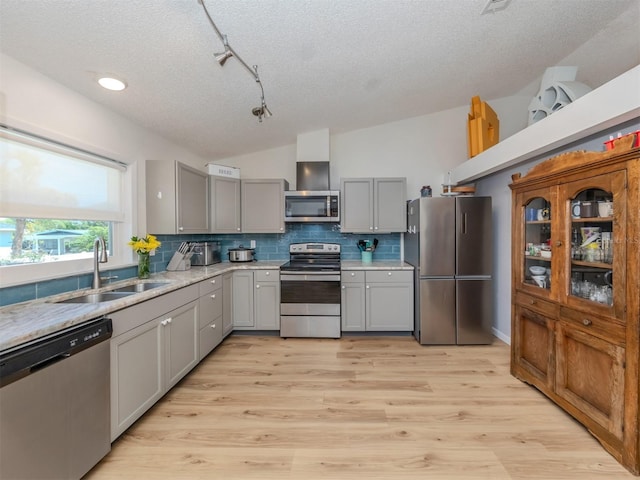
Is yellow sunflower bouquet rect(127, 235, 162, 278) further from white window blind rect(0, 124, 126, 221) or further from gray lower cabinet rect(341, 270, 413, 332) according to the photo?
gray lower cabinet rect(341, 270, 413, 332)

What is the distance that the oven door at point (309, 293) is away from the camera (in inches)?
126

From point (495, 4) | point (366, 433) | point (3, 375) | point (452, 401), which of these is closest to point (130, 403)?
point (3, 375)

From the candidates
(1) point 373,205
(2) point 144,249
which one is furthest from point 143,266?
(1) point 373,205

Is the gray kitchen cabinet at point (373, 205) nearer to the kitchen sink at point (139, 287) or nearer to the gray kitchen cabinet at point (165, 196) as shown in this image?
the gray kitchen cabinet at point (165, 196)

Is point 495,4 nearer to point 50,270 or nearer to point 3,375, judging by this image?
point 3,375

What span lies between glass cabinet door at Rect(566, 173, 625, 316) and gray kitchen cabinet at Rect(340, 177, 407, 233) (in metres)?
1.77

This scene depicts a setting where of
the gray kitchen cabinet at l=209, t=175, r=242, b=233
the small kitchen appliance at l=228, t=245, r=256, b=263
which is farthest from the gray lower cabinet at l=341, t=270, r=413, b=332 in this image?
the gray kitchen cabinet at l=209, t=175, r=242, b=233

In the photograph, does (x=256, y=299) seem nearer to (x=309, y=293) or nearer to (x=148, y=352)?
(x=309, y=293)

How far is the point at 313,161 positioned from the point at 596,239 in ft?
9.35

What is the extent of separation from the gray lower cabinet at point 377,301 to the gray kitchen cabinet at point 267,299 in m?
0.82

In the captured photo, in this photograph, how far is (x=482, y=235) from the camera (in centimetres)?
304

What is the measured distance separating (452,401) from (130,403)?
223 centimetres

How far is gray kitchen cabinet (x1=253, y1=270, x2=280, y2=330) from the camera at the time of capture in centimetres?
333

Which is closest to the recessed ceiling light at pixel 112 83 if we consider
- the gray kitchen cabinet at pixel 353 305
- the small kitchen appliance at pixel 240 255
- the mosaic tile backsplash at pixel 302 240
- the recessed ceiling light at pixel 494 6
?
the mosaic tile backsplash at pixel 302 240
